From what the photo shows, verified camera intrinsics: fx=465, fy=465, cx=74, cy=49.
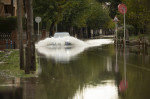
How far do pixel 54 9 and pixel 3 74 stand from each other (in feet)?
171

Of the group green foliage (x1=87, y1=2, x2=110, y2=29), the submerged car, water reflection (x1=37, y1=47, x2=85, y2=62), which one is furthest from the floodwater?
green foliage (x1=87, y1=2, x2=110, y2=29)

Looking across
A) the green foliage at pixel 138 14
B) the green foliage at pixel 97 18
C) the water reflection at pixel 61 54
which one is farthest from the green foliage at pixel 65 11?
the water reflection at pixel 61 54

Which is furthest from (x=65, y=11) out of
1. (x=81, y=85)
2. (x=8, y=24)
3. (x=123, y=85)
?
(x=123, y=85)

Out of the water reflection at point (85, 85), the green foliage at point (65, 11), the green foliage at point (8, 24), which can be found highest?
the green foliage at point (65, 11)

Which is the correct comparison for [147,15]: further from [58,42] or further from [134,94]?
[134,94]

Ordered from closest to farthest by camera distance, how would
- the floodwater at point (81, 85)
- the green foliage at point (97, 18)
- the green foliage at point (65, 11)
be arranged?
1. the floodwater at point (81, 85)
2. the green foliage at point (65, 11)
3. the green foliage at point (97, 18)

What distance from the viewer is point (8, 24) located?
5059 centimetres

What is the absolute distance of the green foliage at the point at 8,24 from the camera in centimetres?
5006

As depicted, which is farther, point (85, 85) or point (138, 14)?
point (138, 14)

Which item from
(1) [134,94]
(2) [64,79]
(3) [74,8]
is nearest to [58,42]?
(3) [74,8]

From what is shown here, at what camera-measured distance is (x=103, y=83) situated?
15078 millimetres

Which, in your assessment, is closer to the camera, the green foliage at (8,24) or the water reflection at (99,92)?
the water reflection at (99,92)

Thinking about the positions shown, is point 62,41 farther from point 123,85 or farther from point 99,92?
point 99,92

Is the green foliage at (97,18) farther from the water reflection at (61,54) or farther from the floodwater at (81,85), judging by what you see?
the floodwater at (81,85)
